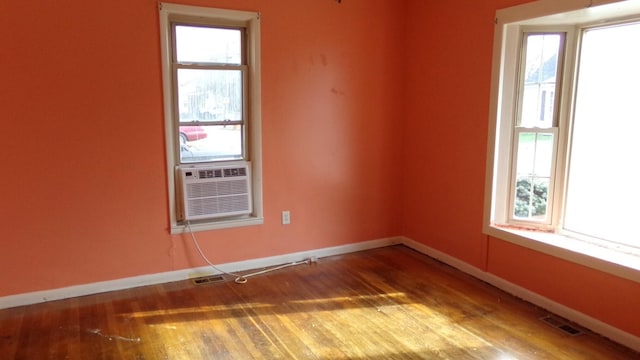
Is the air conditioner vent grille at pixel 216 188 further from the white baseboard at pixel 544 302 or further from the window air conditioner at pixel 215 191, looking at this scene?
the white baseboard at pixel 544 302

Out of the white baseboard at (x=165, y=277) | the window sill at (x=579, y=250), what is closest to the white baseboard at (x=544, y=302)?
the window sill at (x=579, y=250)

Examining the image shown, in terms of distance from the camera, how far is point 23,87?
3.03 metres

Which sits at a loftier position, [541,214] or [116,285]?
[541,214]

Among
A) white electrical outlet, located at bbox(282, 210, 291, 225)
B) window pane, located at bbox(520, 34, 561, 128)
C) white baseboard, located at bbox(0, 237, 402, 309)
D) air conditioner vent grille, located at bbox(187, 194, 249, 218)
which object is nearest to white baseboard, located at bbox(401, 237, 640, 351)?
white baseboard, located at bbox(0, 237, 402, 309)

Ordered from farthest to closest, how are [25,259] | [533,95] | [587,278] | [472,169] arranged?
[472,169] < [533,95] < [25,259] < [587,278]

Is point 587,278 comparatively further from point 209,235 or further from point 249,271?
point 209,235

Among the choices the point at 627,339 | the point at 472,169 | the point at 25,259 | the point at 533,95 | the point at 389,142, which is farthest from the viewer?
the point at 389,142

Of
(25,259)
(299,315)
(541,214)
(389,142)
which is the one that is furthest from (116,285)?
(541,214)

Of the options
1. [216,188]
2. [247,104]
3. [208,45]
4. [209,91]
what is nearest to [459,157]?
[247,104]

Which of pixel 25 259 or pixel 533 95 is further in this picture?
pixel 533 95

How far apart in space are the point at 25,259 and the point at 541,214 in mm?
3661

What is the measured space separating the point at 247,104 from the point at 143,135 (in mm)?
857

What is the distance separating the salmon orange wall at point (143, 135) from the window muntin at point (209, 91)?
7.9 inches

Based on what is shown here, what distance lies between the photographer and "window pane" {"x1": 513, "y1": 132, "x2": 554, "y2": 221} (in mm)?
3391
